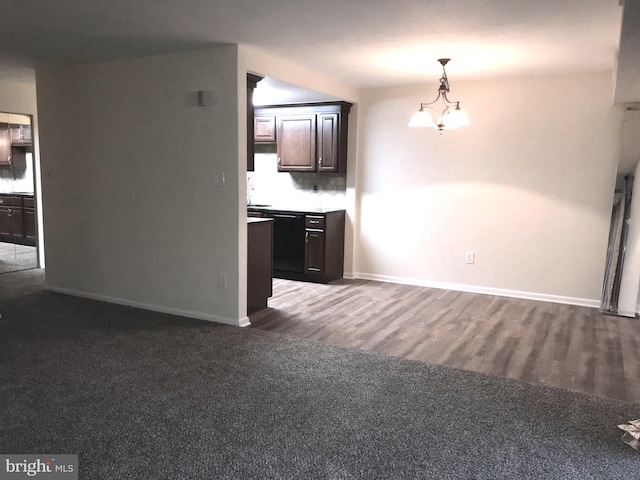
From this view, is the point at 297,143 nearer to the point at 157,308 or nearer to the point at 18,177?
the point at 157,308

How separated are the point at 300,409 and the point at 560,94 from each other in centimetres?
415

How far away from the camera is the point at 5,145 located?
254 inches

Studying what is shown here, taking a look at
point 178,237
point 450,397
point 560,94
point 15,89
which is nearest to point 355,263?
point 178,237

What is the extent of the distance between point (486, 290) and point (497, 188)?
44.9 inches

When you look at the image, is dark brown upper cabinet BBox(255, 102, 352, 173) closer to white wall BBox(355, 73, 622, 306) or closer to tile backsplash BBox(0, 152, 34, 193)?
white wall BBox(355, 73, 622, 306)

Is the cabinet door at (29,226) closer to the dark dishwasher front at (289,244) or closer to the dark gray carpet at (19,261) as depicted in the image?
the dark gray carpet at (19,261)

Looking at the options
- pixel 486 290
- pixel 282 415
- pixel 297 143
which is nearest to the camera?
pixel 282 415

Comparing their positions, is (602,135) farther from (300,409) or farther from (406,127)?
(300,409)

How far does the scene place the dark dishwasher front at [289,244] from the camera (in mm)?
5980

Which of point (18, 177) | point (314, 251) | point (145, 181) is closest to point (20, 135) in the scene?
point (18, 177)

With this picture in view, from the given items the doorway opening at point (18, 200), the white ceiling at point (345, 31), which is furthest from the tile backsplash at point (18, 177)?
the white ceiling at point (345, 31)

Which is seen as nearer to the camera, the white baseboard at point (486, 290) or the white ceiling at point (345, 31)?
the white ceiling at point (345, 31)

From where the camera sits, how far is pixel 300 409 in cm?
273

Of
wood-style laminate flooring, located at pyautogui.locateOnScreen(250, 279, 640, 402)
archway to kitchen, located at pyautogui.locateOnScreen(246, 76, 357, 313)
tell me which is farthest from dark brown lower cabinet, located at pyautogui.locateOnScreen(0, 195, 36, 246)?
wood-style laminate flooring, located at pyautogui.locateOnScreen(250, 279, 640, 402)
